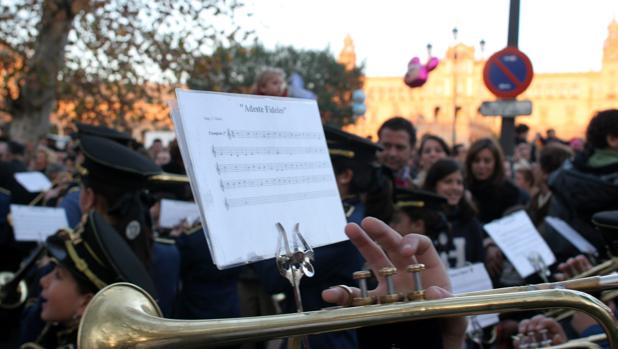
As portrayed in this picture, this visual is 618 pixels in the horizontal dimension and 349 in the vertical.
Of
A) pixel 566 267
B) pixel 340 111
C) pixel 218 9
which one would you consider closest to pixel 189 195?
pixel 566 267

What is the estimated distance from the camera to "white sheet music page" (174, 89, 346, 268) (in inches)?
54.1

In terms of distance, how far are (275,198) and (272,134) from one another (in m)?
0.17

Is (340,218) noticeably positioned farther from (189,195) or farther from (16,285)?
(189,195)

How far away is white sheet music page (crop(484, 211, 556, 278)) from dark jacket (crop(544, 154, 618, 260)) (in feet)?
0.39

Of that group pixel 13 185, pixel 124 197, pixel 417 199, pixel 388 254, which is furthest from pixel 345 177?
pixel 13 185

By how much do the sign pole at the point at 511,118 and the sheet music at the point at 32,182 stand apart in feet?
15.2

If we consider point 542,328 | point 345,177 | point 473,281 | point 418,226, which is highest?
point 345,177

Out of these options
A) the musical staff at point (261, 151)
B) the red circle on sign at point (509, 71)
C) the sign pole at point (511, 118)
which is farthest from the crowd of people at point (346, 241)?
the sign pole at point (511, 118)

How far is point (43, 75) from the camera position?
39.0 ft

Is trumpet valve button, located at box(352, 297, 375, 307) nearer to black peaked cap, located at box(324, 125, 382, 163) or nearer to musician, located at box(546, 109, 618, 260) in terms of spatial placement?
black peaked cap, located at box(324, 125, 382, 163)

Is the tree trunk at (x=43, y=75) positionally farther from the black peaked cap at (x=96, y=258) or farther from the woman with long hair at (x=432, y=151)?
the black peaked cap at (x=96, y=258)

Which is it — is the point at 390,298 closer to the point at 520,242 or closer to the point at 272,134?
the point at 272,134

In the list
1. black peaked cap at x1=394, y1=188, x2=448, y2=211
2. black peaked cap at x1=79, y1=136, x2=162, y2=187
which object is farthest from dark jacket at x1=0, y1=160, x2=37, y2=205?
black peaked cap at x1=394, y1=188, x2=448, y2=211

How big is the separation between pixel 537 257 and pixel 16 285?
2.74 m
